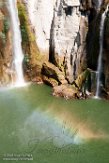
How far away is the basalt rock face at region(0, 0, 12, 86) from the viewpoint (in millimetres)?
23016

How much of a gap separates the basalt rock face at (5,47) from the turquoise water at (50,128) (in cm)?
94

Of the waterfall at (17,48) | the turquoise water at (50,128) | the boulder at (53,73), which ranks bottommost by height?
the turquoise water at (50,128)

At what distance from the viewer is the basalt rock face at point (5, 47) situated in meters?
23.0

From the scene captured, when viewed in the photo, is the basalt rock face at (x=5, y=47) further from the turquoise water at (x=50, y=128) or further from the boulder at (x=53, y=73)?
the boulder at (x=53, y=73)

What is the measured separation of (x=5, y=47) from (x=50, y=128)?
611 cm

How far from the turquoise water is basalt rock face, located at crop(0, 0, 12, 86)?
0.94 m

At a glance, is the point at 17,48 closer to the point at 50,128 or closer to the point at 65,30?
the point at 65,30

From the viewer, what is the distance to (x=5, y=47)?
2322 cm

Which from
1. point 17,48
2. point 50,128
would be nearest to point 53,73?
point 17,48

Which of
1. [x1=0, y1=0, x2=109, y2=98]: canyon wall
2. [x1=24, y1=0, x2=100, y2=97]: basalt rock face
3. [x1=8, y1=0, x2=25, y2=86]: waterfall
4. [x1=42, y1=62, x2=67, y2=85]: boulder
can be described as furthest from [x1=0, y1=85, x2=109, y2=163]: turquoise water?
[x1=24, y1=0, x2=100, y2=97]: basalt rock face

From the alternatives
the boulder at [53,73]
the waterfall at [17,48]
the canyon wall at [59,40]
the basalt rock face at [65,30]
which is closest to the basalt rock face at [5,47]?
the canyon wall at [59,40]

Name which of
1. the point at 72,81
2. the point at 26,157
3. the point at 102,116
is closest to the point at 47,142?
the point at 26,157

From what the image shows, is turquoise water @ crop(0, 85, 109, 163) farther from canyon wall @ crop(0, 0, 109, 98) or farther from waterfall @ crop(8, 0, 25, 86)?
canyon wall @ crop(0, 0, 109, 98)

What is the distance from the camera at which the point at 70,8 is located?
23.8 metres
